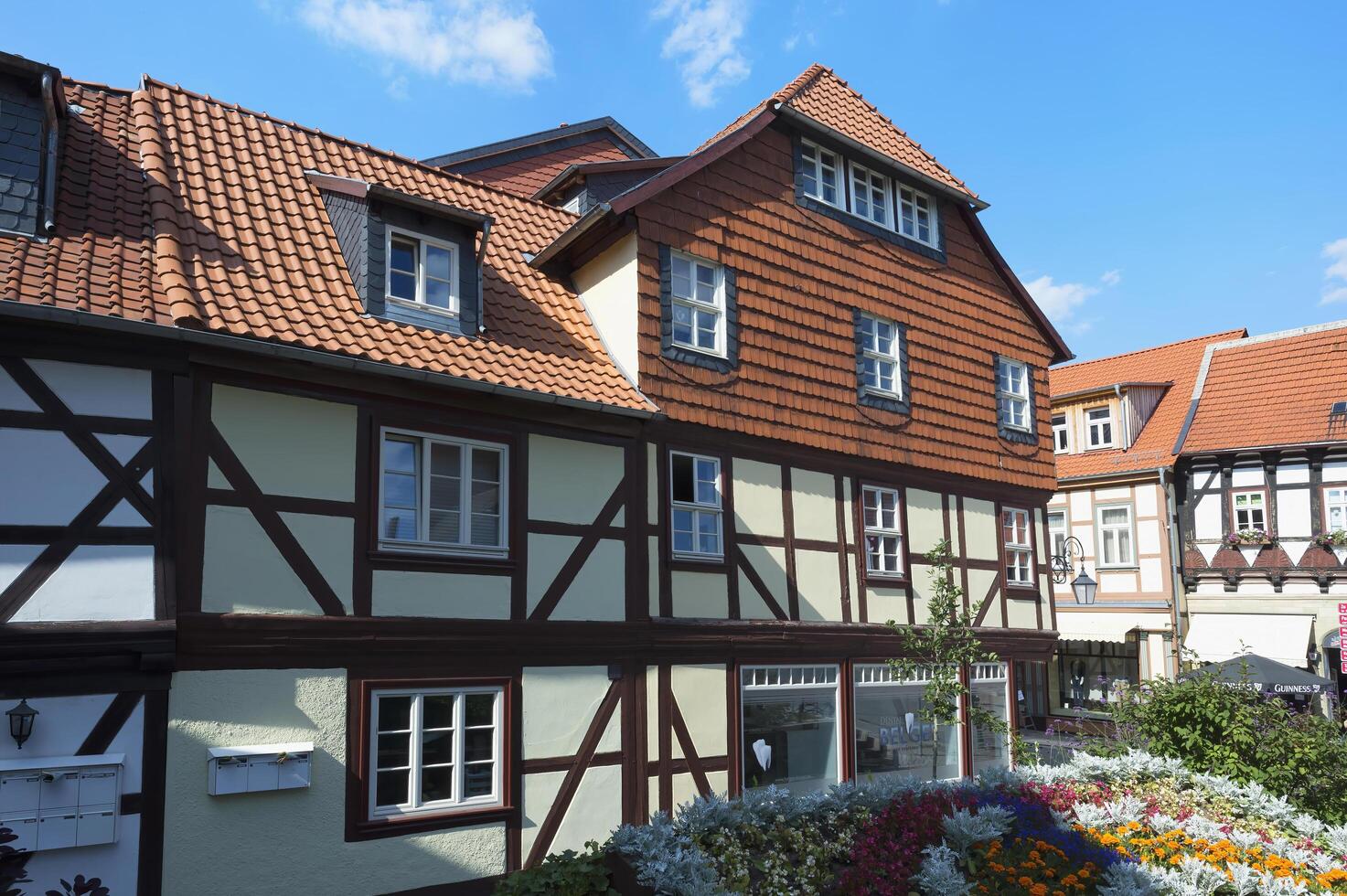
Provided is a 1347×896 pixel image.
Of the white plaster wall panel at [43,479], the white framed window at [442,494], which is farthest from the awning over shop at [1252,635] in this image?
the white plaster wall panel at [43,479]

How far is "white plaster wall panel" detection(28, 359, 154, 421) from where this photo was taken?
28.5ft

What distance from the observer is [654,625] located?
1253cm

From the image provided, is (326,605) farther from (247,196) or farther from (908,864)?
(908,864)

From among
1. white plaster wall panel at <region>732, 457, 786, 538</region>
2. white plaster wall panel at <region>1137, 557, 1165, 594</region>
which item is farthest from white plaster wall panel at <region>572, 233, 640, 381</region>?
white plaster wall panel at <region>1137, 557, 1165, 594</region>

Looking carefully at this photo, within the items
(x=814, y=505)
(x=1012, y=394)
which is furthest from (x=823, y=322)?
(x=1012, y=394)

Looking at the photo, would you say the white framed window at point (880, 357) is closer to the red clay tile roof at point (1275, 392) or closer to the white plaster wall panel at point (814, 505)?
the white plaster wall panel at point (814, 505)

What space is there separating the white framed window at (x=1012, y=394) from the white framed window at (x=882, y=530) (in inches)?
140

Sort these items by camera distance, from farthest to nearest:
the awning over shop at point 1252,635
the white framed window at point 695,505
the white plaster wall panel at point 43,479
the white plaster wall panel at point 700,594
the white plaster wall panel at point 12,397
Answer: the awning over shop at point 1252,635, the white framed window at point 695,505, the white plaster wall panel at point 700,594, the white plaster wall panel at point 12,397, the white plaster wall panel at point 43,479

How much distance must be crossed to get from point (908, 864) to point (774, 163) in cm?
1028

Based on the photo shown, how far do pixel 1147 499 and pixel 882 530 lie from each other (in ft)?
52.3

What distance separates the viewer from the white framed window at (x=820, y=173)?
16.1m

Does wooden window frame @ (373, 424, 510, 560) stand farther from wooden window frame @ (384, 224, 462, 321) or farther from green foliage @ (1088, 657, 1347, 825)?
green foliage @ (1088, 657, 1347, 825)

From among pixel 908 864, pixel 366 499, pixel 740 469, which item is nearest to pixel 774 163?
pixel 740 469

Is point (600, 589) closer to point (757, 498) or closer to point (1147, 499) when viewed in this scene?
point (757, 498)
